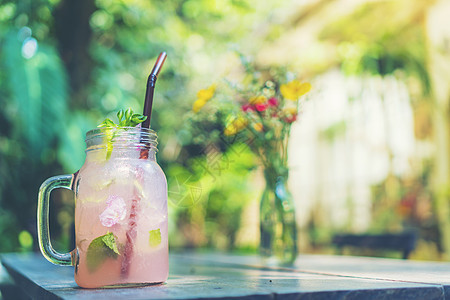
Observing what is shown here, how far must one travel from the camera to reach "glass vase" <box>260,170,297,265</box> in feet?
4.59

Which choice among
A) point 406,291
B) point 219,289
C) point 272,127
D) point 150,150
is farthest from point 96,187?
point 272,127

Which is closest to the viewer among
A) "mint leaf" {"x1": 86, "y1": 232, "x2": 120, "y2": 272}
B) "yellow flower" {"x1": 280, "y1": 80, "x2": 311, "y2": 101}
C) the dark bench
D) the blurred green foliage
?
"mint leaf" {"x1": 86, "y1": 232, "x2": 120, "y2": 272}

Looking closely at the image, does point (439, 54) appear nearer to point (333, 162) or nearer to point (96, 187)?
point (333, 162)

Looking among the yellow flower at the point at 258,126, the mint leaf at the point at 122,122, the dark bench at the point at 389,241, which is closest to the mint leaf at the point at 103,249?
the mint leaf at the point at 122,122

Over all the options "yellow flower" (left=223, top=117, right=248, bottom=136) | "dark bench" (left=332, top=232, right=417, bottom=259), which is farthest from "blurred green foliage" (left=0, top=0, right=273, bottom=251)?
"yellow flower" (left=223, top=117, right=248, bottom=136)

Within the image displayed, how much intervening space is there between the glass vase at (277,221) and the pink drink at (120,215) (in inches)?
27.8

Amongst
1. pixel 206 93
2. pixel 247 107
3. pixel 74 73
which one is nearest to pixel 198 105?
pixel 206 93

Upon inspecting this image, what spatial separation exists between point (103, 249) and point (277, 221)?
0.81 meters

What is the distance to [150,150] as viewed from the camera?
0.79 metres

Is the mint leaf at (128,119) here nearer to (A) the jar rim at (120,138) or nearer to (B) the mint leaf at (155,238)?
(A) the jar rim at (120,138)

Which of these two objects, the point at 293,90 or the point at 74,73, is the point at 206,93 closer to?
the point at 293,90

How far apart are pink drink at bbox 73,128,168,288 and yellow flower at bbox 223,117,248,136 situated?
24.9 inches

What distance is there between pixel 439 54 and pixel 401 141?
4.11ft

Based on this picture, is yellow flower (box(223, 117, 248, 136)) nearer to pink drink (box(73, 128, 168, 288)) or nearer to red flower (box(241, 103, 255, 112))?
red flower (box(241, 103, 255, 112))
